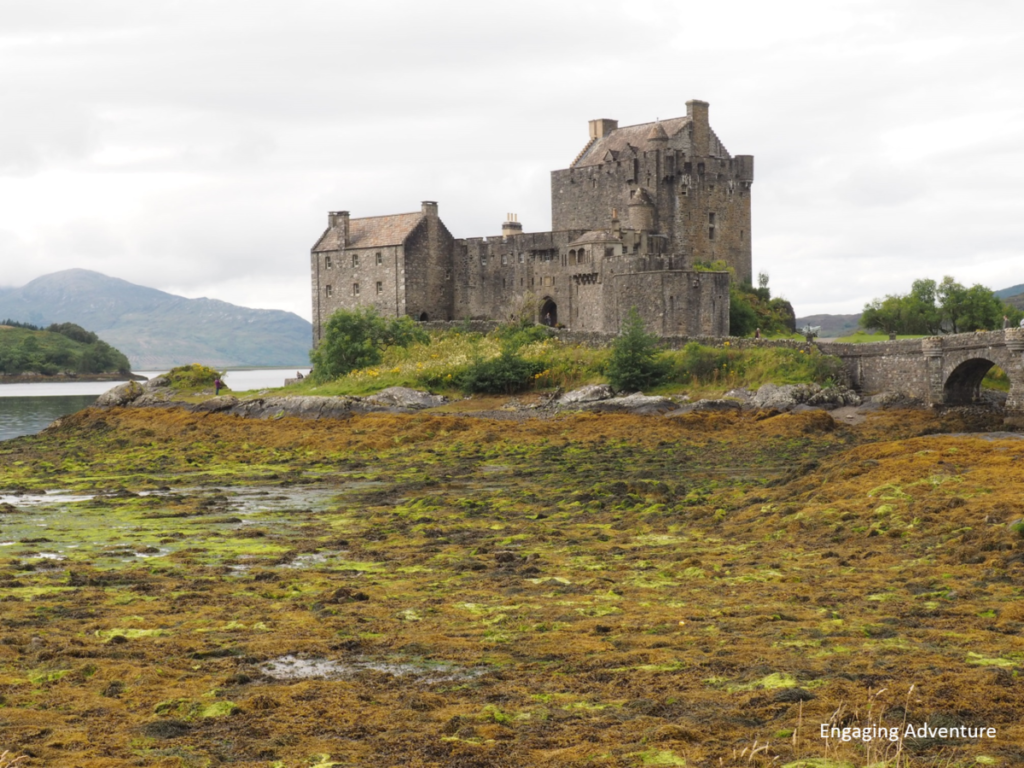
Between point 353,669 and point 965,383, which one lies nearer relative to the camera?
point 353,669

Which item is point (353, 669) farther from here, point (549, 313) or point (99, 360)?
point (99, 360)

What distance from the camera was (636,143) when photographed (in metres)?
→ 71.6

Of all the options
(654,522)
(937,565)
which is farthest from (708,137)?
(937,565)

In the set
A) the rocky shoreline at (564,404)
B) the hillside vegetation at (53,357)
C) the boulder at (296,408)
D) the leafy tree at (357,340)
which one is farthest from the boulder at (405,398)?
the hillside vegetation at (53,357)

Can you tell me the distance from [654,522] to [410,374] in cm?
3386

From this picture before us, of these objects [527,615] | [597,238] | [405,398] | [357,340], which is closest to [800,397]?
[405,398]

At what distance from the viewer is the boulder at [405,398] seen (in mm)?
53438

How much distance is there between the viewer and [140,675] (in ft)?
44.0

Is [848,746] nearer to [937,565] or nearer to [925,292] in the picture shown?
[937,565]

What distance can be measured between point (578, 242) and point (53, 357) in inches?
4699

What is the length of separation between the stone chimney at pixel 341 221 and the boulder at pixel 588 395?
1045 inches

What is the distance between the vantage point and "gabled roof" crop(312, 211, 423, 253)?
238ft

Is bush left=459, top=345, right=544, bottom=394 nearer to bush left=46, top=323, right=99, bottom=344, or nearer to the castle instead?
the castle

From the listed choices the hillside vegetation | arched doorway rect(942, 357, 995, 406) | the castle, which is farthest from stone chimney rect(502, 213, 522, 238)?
the hillside vegetation
